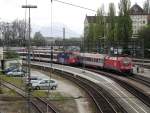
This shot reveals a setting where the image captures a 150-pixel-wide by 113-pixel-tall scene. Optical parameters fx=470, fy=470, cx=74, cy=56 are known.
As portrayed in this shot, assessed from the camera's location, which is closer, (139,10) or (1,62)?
(1,62)

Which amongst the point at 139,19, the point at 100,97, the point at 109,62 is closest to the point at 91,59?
the point at 109,62

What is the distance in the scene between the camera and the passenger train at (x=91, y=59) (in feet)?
220

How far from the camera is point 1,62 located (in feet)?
308

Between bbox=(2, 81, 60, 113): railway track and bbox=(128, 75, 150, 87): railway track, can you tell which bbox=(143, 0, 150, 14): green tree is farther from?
bbox=(2, 81, 60, 113): railway track

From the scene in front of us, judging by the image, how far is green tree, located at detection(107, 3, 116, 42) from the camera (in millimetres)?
105300

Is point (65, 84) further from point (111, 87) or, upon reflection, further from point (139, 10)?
point (139, 10)

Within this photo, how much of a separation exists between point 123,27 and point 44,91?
45559mm

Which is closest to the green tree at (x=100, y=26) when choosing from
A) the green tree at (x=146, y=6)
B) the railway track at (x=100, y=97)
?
the railway track at (x=100, y=97)

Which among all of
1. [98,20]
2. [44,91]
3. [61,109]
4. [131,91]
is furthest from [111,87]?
[98,20]

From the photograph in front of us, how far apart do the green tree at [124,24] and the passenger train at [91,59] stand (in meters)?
13.9

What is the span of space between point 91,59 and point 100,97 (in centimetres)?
3552

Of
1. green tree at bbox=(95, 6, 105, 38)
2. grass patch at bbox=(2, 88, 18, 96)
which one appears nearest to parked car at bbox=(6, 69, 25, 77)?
grass patch at bbox=(2, 88, 18, 96)

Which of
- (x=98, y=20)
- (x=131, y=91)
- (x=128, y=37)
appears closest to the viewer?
(x=131, y=91)

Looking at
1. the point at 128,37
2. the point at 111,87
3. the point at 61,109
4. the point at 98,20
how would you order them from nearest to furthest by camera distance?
1. the point at 61,109
2. the point at 111,87
3. the point at 128,37
4. the point at 98,20
